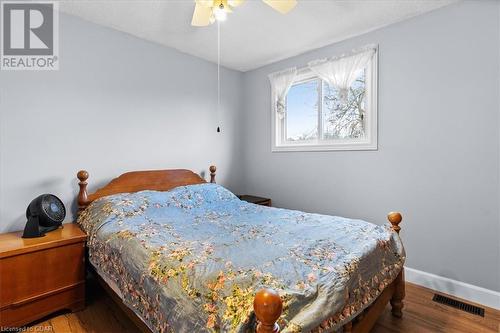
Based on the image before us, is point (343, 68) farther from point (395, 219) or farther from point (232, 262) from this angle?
point (232, 262)

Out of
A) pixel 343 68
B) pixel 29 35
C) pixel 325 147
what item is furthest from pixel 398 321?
pixel 29 35

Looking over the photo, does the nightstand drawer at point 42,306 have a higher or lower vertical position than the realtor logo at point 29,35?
lower

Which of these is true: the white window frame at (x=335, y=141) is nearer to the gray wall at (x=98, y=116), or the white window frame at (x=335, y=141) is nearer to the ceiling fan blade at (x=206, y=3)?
the gray wall at (x=98, y=116)

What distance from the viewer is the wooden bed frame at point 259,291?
84 cm

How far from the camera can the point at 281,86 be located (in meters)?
3.45

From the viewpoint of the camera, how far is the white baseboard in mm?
2066

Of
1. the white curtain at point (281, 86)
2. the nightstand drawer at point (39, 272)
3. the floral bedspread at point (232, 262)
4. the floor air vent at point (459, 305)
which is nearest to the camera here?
the floral bedspread at point (232, 262)

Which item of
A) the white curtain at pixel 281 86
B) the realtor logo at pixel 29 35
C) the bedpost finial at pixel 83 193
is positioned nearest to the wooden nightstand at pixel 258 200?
the white curtain at pixel 281 86

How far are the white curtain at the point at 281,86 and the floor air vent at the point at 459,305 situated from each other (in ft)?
8.23

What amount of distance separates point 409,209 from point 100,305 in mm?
2814

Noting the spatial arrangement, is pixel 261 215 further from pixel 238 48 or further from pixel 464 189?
pixel 238 48

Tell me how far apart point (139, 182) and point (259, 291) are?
2190 millimetres

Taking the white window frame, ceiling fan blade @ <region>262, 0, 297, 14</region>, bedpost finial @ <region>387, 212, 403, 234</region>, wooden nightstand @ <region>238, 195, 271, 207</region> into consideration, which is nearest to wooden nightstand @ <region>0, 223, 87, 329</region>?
wooden nightstand @ <region>238, 195, 271, 207</region>

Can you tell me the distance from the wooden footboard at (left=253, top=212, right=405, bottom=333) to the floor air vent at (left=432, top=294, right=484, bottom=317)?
51 cm
